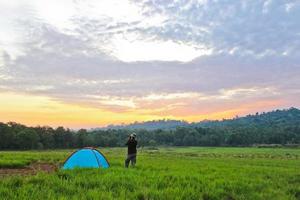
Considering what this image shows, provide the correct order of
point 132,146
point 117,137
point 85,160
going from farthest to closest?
point 117,137
point 132,146
point 85,160

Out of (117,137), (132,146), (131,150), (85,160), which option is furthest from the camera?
(117,137)

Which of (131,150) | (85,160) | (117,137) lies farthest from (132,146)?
(117,137)

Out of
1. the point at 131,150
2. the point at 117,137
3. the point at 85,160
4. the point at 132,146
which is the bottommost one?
the point at 85,160

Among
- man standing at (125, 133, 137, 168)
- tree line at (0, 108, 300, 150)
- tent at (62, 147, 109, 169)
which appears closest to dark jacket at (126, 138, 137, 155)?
man standing at (125, 133, 137, 168)

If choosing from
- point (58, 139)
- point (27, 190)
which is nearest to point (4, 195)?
point (27, 190)

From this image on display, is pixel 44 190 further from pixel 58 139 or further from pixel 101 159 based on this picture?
pixel 58 139

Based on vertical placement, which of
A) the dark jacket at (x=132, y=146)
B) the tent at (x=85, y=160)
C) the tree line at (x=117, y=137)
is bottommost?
the tent at (x=85, y=160)

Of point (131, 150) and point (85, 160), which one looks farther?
point (131, 150)

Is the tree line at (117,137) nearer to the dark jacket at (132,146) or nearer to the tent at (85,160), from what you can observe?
the dark jacket at (132,146)

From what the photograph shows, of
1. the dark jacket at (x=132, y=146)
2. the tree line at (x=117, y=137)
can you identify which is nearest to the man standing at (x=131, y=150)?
the dark jacket at (x=132, y=146)

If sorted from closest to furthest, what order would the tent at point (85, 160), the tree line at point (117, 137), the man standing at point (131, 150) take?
the tent at point (85, 160), the man standing at point (131, 150), the tree line at point (117, 137)

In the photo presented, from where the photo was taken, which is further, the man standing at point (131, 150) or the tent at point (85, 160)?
the man standing at point (131, 150)

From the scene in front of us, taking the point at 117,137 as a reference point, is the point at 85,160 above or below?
below

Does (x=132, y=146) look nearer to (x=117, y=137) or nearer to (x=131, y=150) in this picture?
(x=131, y=150)
